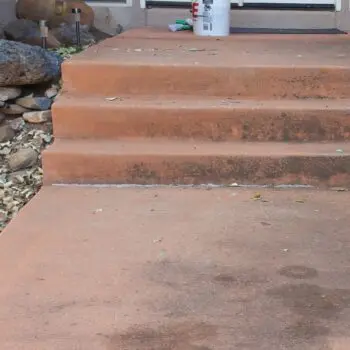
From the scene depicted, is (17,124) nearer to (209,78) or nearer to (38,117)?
(38,117)

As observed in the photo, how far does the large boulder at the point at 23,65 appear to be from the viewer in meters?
3.73

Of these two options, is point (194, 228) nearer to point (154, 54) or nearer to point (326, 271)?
point (326, 271)

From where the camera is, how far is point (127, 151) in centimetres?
314

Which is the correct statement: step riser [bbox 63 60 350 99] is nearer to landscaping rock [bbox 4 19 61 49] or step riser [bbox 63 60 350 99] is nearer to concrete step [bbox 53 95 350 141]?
concrete step [bbox 53 95 350 141]

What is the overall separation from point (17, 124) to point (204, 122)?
1.18 meters

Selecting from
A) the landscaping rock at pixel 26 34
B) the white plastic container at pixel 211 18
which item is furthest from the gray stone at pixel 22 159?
the white plastic container at pixel 211 18

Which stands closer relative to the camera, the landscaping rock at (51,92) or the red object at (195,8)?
the landscaping rock at (51,92)

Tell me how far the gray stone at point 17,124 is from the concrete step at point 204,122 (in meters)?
0.51

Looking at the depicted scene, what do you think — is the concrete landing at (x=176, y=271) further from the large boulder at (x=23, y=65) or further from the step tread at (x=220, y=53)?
the large boulder at (x=23, y=65)

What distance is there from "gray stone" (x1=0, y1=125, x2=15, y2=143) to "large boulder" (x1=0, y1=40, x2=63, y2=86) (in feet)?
0.94

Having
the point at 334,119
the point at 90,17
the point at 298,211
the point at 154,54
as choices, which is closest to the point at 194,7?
the point at 154,54

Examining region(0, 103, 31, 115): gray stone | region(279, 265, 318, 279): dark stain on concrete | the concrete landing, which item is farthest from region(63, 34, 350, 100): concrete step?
region(279, 265, 318, 279): dark stain on concrete

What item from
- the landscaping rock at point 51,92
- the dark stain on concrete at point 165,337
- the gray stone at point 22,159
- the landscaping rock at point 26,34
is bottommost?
the dark stain on concrete at point 165,337

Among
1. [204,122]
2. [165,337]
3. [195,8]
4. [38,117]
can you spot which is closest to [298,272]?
[165,337]
